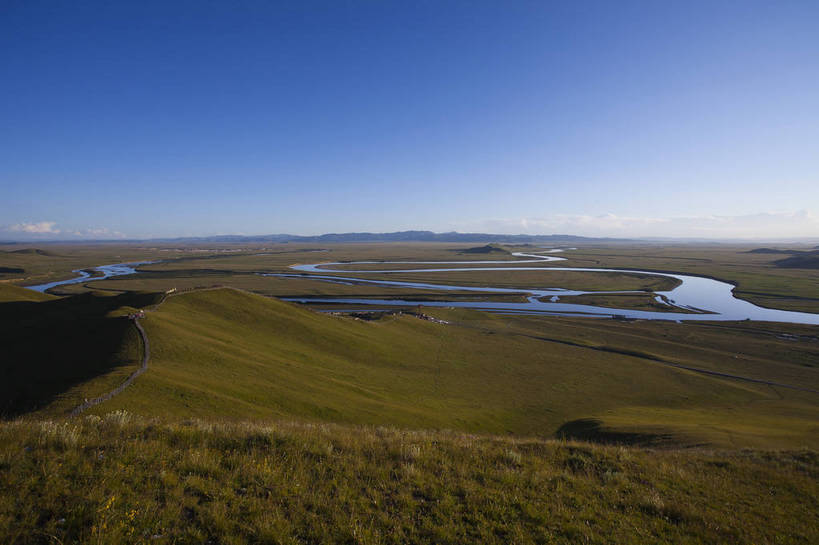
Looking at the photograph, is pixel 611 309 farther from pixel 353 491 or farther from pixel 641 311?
pixel 353 491

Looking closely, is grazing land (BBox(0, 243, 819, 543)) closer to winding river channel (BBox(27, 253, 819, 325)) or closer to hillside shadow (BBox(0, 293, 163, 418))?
hillside shadow (BBox(0, 293, 163, 418))

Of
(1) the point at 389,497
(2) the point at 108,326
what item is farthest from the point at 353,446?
(2) the point at 108,326

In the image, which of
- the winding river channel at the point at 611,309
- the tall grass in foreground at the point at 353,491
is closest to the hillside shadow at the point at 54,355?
the tall grass in foreground at the point at 353,491

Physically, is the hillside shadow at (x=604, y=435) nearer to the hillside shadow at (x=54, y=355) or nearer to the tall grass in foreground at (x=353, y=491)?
the tall grass in foreground at (x=353, y=491)

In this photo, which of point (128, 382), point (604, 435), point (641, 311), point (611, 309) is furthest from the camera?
point (611, 309)

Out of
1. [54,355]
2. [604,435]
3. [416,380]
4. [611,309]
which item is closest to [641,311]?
[611,309]

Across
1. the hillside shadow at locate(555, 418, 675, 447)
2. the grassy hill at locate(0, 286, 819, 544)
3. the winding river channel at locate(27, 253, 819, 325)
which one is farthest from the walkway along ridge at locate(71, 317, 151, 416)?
the winding river channel at locate(27, 253, 819, 325)

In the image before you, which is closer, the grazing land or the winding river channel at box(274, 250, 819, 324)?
the grazing land
